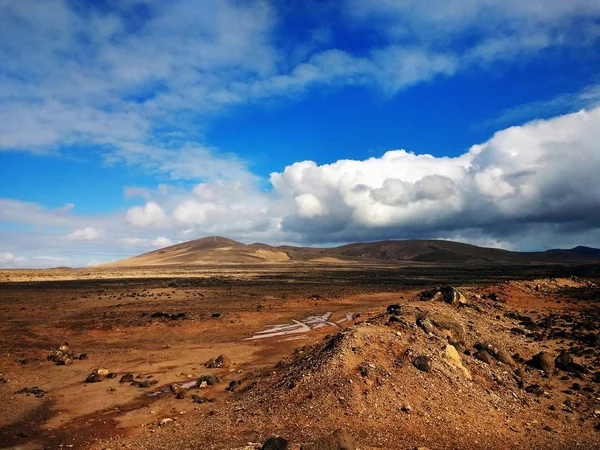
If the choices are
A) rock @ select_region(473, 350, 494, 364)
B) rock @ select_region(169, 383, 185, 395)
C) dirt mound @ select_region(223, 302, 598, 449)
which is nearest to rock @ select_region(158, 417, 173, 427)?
dirt mound @ select_region(223, 302, 598, 449)

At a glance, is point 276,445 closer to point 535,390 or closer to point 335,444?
point 335,444

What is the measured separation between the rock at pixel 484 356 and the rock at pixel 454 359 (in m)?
1.10

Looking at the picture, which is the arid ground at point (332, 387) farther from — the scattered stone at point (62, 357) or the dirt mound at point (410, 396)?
the scattered stone at point (62, 357)

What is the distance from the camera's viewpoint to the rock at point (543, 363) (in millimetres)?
17297

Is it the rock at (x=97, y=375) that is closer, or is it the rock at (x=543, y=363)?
the rock at (x=543, y=363)

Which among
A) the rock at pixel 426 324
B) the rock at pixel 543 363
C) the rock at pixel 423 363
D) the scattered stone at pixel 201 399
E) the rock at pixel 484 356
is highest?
the rock at pixel 426 324

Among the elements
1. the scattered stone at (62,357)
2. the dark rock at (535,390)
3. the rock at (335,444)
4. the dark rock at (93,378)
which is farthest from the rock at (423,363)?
the scattered stone at (62,357)

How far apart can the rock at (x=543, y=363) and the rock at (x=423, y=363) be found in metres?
5.80

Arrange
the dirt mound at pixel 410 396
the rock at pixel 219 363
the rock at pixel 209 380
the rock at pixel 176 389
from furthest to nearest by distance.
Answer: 1. the rock at pixel 219 363
2. the rock at pixel 209 380
3. the rock at pixel 176 389
4. the dirt mound at pixel 410 396

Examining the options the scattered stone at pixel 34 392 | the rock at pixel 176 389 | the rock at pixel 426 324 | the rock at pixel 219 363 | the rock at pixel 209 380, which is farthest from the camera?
the rock at pixel 219 363

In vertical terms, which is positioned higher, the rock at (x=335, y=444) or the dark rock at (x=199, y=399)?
the rock at (x=335, y=444)

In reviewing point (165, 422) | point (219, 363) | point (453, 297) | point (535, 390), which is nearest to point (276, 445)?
point (165, 422)

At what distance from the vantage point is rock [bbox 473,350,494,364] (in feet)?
54.9

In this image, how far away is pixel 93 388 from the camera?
17547mm
